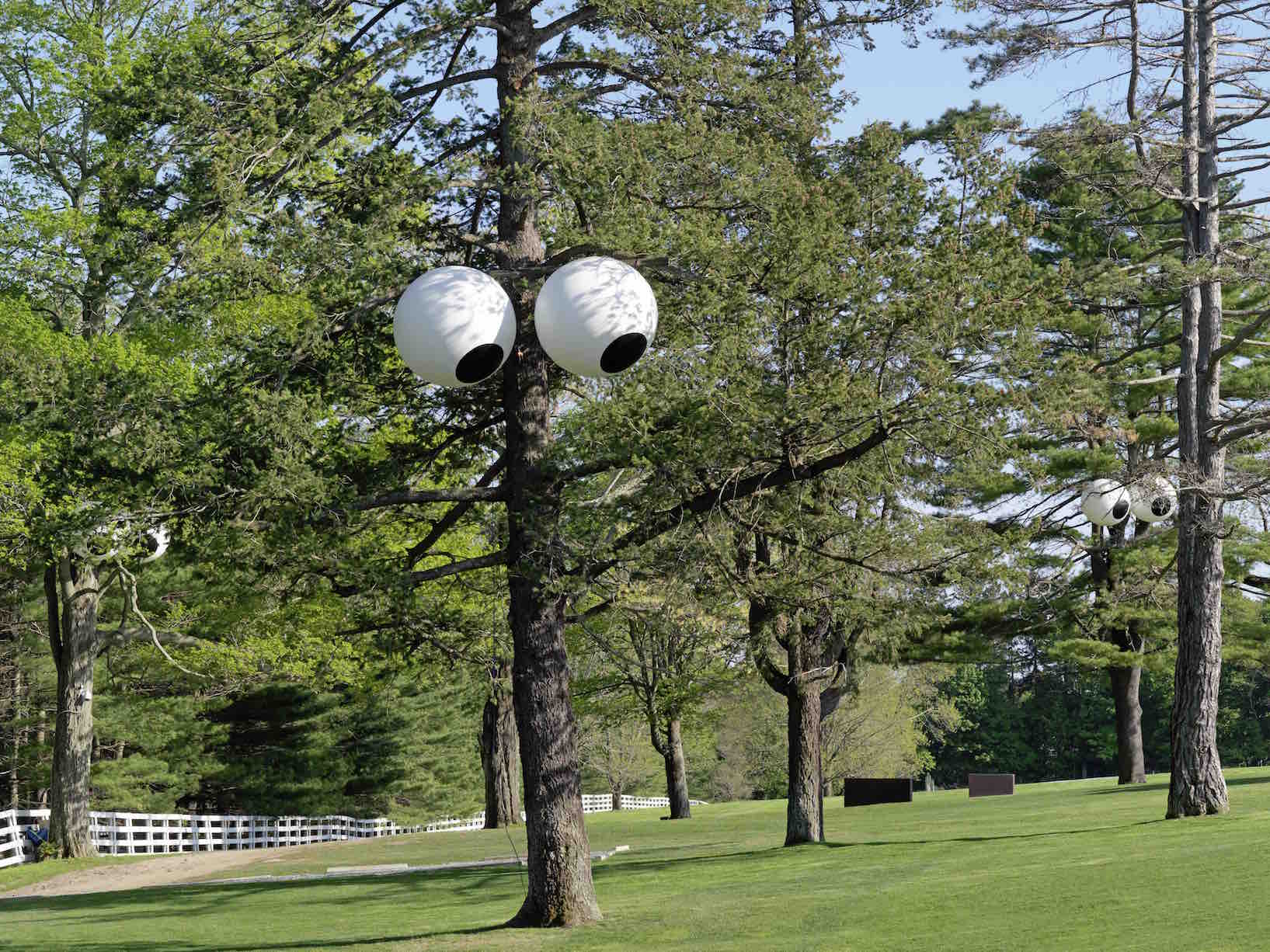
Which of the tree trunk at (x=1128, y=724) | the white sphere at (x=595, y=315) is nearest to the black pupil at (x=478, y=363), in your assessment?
the white sphere at (x=595, y=315)

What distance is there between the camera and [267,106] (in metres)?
9.35

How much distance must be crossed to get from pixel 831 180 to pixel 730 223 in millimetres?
826

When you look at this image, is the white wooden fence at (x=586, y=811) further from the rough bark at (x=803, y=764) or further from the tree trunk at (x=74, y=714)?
the rough bark at (x=803, y=764)

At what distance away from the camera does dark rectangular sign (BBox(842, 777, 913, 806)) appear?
28344 millimetres

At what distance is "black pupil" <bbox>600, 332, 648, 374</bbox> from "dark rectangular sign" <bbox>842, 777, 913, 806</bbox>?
74.2 feet

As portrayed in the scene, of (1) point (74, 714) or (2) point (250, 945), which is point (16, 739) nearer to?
(1) point (74, 714)

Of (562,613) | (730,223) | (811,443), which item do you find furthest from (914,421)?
(562,613)

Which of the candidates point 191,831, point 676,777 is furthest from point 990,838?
point 191,831

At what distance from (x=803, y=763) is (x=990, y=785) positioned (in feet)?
49.4

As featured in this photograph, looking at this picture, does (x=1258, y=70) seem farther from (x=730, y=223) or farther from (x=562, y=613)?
(x=562, y=613)

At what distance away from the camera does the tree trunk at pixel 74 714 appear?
65.6 ft

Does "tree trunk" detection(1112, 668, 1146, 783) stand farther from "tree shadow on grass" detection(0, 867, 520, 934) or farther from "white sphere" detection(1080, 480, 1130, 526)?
"tree shadow on grass" detection(0, 867, 520, 934)

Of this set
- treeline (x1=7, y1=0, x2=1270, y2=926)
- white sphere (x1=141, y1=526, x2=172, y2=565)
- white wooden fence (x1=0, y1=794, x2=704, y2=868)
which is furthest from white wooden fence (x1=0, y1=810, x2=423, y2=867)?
white sphere (x1=141, y1=526, x2=172, y2=565)

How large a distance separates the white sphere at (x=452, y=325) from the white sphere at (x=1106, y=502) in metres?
8.80
